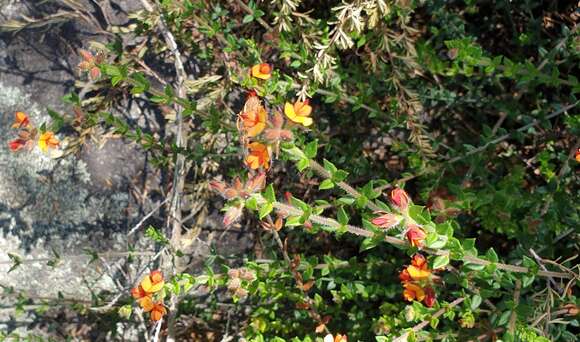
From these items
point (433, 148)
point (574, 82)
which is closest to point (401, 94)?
point (433, 148)

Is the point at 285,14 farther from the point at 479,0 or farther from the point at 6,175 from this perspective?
the point at 6,175

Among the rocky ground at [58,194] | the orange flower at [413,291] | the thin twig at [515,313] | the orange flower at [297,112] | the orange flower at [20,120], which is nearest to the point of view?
the orange flower at [297,112]

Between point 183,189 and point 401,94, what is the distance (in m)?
1.19

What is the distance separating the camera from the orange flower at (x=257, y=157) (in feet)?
5.49

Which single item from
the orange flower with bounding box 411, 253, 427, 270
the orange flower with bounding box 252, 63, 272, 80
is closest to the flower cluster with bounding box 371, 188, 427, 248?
the orange flower with bounding box 411, 253, 427, 270

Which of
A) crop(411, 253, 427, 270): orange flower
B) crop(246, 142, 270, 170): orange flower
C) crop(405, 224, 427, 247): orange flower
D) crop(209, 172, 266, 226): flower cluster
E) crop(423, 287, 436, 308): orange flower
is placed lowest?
crop(423, 287, 436, 308): orange flower

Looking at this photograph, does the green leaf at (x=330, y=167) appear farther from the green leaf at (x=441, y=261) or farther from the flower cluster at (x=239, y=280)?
the flower cluster at (x=239, y=280)

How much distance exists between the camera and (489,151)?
3.00m

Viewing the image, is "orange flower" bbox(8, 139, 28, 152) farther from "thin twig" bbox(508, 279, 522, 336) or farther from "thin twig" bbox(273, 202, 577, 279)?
"thin twig" bbox(508, 279, 522, 336)

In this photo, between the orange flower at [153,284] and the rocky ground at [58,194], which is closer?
the orange flower at [153,284]

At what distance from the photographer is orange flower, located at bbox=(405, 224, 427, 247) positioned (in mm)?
1675

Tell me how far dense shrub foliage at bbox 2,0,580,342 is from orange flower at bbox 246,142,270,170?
0.14m

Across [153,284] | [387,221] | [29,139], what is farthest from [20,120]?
[387,221]

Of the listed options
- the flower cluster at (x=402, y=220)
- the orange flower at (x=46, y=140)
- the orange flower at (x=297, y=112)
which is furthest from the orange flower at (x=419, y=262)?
the orange flower at (x=46, y=140)
